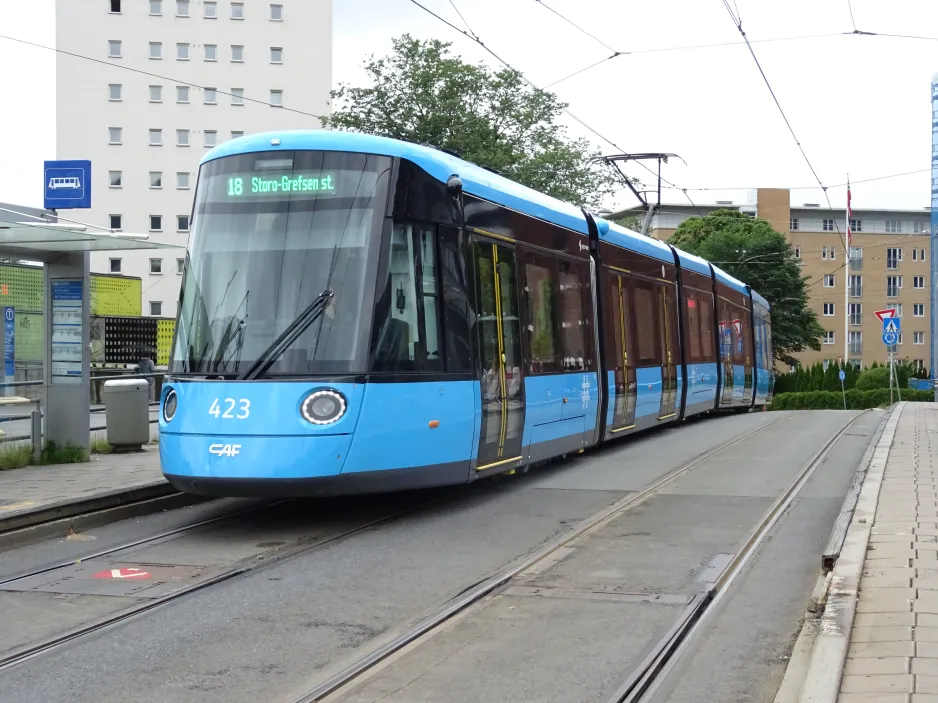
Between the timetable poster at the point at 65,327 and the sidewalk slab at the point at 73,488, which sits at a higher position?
the timetable poster at the point at 65,327

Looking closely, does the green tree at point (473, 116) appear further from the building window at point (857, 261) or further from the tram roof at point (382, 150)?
the building window at point (857, 261)

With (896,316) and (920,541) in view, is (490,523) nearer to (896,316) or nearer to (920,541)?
(920,541)

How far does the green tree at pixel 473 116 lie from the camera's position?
136 feet

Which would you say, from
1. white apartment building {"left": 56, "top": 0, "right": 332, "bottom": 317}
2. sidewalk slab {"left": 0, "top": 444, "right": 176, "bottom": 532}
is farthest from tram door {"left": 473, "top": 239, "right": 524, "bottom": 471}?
white apartment building {"left": 56, "top": 0, "right": 332, "bottom": 317}

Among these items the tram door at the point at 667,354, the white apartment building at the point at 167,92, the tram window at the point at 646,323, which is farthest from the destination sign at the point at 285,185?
the white apartment building at the point at 167,92

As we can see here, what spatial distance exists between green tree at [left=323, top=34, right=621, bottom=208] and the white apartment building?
27.0 meters

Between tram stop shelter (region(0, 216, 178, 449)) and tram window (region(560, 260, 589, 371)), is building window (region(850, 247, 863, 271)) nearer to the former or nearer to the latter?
tram window (region(560, 260, 589, 371))

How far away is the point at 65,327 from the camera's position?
14.0m

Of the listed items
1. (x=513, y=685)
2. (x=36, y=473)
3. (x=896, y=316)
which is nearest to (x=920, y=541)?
(x=513, y=685)

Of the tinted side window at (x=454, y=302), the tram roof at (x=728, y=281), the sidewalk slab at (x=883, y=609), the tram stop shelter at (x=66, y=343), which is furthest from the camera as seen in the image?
the tram roof at (x=728, y=281)

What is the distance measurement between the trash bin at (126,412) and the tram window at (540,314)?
228 inches

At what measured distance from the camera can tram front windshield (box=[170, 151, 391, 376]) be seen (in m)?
9.20

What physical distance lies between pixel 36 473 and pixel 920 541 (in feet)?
29.8

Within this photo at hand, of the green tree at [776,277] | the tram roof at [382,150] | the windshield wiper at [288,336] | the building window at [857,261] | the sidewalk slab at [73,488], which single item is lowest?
the sidewalk slab at [73,488]
